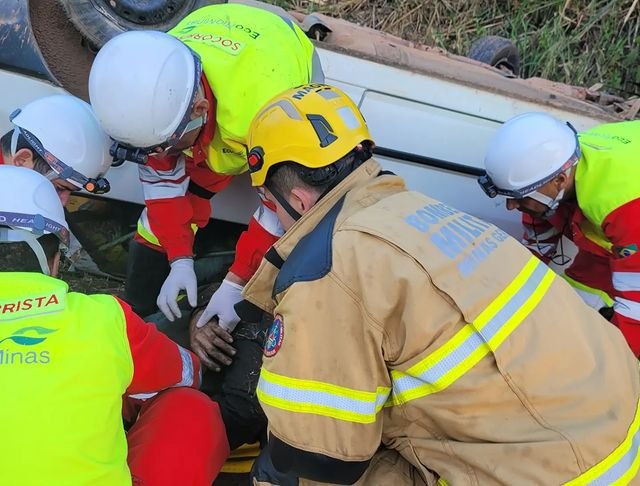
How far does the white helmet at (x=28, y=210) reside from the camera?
1.64 meters

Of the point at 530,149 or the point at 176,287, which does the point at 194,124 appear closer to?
the point at 176,287

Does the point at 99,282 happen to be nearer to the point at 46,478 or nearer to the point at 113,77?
the point at 113,77

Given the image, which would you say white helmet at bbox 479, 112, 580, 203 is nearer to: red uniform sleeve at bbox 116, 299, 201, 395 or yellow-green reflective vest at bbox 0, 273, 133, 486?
red uniform sleeve at bbox 116, 299, 201, 395

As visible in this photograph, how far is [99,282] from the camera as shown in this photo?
3578 millimetres

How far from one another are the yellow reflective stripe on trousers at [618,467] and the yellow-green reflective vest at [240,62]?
62.0 inches

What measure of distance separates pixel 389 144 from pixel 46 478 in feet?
6.46

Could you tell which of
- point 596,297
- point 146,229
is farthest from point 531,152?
point 146,229

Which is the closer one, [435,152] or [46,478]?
[46,478]

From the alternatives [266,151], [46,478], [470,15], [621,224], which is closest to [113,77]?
[266,151]

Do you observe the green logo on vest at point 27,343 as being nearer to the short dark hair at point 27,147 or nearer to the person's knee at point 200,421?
the person's knee at point 200,421

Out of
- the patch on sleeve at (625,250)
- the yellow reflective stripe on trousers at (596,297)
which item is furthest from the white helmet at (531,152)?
the yellow reflective stripe on trousers at (596,297)

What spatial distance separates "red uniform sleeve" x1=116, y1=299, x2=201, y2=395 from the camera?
1.72m

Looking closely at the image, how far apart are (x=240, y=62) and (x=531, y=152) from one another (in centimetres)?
127

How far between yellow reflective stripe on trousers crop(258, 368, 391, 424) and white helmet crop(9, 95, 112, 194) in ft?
4.24
